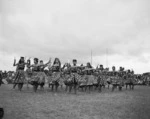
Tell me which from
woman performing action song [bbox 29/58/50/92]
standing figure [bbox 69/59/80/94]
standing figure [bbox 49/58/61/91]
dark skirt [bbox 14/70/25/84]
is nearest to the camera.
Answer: woman performing action song [bbox 29/58/50/92]

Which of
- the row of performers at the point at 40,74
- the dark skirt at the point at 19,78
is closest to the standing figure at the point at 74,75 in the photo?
the row of performers at the point at 40,74

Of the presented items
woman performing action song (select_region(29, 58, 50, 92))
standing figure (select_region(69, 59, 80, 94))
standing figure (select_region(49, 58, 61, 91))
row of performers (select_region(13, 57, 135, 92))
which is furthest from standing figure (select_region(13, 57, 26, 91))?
standing figure (select_region(69, 59, 80, 94))

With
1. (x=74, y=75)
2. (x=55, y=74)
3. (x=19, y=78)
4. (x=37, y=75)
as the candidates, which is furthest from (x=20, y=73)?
(x=74, y=75)

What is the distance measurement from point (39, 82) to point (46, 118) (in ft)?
32.4

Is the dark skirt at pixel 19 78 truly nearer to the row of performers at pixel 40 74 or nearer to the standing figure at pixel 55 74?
the row of performers at pixel 40 74

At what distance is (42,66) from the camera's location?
54.9 ft

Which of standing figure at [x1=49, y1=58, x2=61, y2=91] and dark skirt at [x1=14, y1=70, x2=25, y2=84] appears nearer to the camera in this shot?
dark skirt at [x1=14, y1=70, x2=25, y2=84]

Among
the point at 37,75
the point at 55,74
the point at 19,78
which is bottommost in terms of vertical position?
the point at 19,78

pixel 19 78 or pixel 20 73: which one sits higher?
pixel 20 73

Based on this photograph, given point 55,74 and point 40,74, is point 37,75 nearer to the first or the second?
point 40,74

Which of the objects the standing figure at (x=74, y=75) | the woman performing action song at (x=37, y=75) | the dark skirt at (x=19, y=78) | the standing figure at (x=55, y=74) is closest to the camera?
the woman performing action song at (x=37, y=75)

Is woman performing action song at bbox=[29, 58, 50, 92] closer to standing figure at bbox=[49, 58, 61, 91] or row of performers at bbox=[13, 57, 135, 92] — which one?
row of performers at bbox=[13, 57, 135, 92]

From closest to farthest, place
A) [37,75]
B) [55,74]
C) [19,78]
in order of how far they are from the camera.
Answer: [37,75] < [19,78] < [55,74]

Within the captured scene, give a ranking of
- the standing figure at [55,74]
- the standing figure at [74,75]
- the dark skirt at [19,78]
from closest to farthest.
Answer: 1. the standing figure at [74,75]
2. the dark skirt at [19,78]
3. the standing figure at [55,74]
